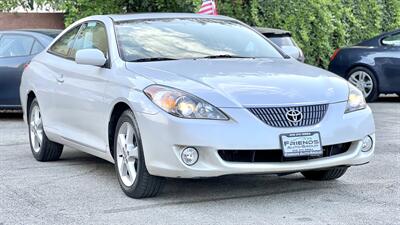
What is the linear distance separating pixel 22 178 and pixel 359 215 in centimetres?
312

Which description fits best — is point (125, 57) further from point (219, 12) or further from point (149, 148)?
point (219, 12)

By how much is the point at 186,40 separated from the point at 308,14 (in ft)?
37.0

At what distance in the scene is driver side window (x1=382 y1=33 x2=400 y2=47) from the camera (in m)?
13.9

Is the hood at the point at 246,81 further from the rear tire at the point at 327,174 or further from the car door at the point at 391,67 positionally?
the car door at the point at 391,67

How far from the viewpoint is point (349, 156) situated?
5953 mm

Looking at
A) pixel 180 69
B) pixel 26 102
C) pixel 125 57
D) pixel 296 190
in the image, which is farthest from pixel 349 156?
pixel 26 102

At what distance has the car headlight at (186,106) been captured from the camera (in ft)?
18.2

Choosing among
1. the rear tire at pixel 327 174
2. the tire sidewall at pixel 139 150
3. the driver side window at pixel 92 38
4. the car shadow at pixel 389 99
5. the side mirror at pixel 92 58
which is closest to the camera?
the tire sidewall at pixel 139 150

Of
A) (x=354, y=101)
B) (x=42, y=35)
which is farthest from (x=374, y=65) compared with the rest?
(x=354, y=101)

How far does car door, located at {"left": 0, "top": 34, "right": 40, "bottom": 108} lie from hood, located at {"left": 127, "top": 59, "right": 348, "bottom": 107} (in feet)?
18.4

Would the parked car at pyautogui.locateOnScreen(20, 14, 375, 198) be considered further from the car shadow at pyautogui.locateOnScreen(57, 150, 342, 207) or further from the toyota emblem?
the car shadow at pyautogui.locateOnScreen(57, 150, 342, 207)

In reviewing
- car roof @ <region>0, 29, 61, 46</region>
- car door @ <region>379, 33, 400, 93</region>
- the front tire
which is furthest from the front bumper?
car door @ <region>379, 33, 400, 93</region>

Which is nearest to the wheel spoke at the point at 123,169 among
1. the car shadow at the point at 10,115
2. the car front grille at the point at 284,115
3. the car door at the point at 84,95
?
the car door at the point at 84,95

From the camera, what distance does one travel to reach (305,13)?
695 inches
